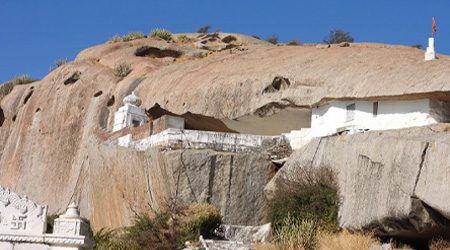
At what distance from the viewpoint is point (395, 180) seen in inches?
710

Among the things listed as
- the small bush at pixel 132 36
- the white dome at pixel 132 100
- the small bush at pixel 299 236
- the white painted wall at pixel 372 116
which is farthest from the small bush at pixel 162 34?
the small bush at pixel 299 236

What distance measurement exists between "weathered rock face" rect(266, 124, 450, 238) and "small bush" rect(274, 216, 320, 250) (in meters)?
0.89

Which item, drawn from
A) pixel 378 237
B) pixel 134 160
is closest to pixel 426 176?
pixel 378 237

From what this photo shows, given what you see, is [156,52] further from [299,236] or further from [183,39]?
[299,236]

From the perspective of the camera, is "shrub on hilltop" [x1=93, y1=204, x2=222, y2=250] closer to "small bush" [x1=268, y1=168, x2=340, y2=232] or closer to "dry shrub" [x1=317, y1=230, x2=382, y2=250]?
"small bush" [x1=268, y1=168, x2=340, y2=232]

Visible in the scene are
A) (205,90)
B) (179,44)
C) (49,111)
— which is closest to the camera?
(205,90)

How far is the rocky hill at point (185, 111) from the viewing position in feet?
77.4

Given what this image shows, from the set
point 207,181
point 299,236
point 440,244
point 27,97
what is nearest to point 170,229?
point 207,181

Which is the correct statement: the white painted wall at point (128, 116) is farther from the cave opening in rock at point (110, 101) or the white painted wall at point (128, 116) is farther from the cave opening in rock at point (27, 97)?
the cave opening in rock at point (27, 97)

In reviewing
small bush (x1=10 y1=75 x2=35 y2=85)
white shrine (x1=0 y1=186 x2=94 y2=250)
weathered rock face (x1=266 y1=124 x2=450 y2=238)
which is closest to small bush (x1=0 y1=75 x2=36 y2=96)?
small bush (x1=10 y1=75 x2=35 y2=85)

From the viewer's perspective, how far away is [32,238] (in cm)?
1430

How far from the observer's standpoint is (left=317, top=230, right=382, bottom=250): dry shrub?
17.6 metres

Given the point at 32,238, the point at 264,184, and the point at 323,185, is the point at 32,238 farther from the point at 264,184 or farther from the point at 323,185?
the point at 264,184

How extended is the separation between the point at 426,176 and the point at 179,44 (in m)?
29.5
